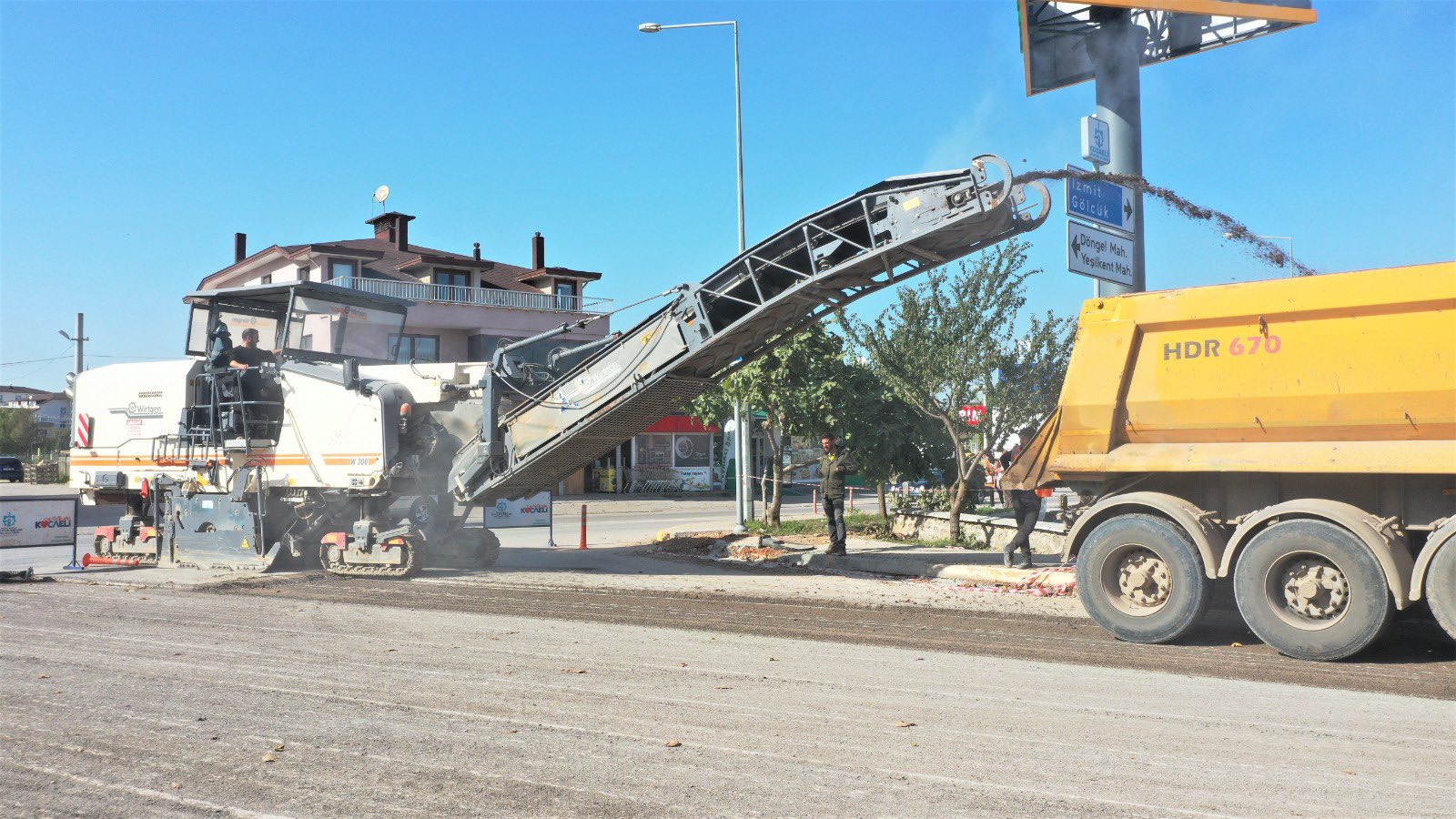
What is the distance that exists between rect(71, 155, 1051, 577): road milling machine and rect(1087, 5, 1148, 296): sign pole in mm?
3244

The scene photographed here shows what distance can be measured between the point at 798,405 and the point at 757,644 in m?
10.1

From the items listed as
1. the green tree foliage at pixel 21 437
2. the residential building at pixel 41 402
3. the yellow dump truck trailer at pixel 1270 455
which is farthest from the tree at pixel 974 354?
the residential building at pixel 41 402

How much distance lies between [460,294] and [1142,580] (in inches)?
1584

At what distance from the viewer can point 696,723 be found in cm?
604

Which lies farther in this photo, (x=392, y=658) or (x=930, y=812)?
(x=392, y=658)

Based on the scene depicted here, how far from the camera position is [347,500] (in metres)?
14.2

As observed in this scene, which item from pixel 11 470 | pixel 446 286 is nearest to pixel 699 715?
pixel 446 286

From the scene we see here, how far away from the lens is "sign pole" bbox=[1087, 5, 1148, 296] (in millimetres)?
12875

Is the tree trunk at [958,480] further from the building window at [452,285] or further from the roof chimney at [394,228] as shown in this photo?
the roof chimney at [394,228]

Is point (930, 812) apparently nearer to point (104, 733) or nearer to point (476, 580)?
point (104, 733)

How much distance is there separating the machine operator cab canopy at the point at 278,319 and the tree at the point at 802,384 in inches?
258

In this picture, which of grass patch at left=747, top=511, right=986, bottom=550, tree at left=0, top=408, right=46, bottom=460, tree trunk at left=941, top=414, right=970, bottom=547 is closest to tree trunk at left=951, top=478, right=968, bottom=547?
tree trunk at left=941, top=414, right=970, bottom=547

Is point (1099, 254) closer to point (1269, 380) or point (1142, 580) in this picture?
point (1269, 380)

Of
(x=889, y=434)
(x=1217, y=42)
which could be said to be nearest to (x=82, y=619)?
(x=889, y=434)
